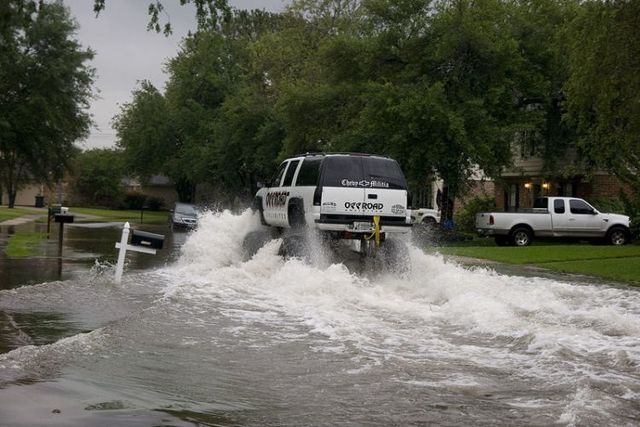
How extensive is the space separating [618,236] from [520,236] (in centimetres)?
373

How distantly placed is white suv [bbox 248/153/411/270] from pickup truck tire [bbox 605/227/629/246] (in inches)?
730

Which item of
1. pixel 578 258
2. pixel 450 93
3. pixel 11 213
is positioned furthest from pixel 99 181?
pixel 578 258

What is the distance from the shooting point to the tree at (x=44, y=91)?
34.8 metres

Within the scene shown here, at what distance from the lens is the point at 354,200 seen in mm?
15047

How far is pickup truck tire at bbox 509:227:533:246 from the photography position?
31438mm

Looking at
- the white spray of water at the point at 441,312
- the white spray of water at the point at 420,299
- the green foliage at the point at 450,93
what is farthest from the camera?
the green foliage at the point at 450,93

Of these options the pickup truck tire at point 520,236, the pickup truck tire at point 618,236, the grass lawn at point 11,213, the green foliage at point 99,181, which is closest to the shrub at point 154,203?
the green foliage at point 99,181

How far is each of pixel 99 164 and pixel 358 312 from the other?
72531mm

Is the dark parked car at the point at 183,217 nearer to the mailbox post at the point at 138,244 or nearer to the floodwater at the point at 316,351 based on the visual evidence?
the floodwater at the point at 316,351

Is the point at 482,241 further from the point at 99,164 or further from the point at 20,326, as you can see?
the point at 99,164

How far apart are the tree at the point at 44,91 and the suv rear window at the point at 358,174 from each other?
74.2ft

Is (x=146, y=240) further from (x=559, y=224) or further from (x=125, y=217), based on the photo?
(x=125, y=217)

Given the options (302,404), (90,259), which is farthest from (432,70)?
(302,404)

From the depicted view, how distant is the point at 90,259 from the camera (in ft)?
61.7
